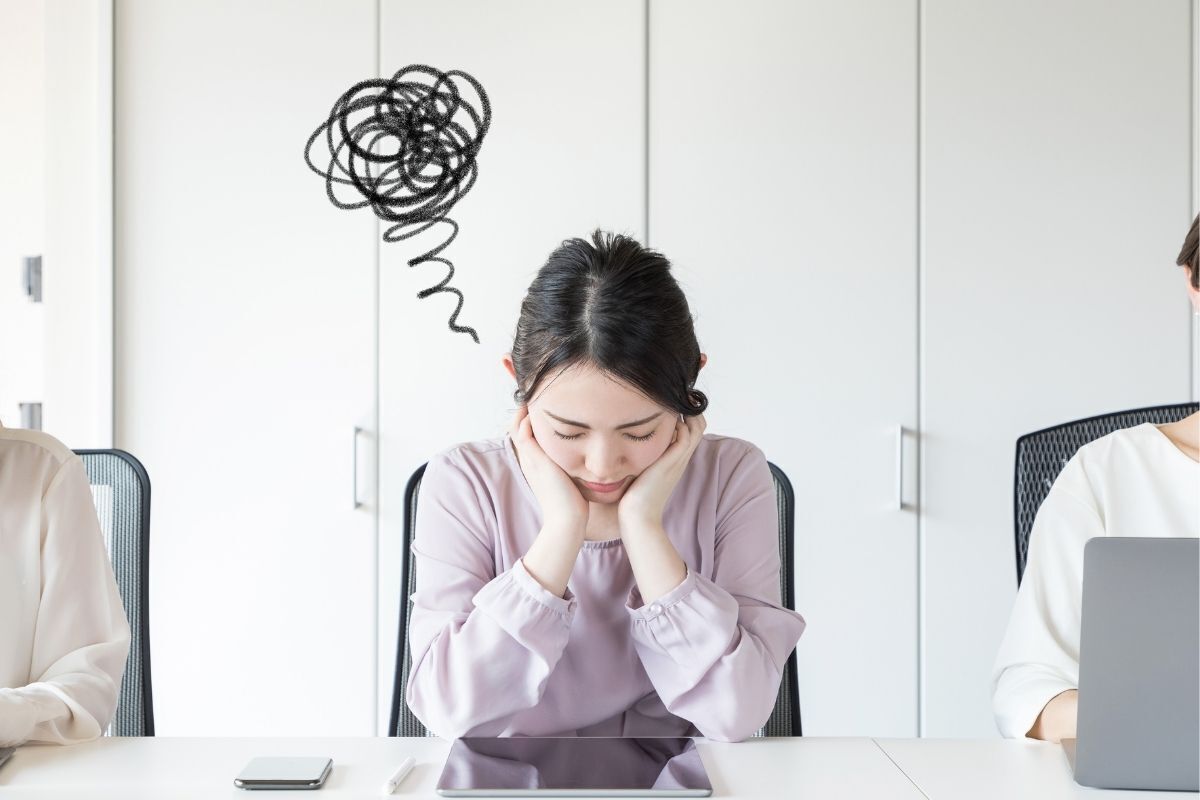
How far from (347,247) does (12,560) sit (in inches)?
50.3

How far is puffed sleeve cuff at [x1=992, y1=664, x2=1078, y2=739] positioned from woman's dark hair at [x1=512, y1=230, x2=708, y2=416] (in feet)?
1.61

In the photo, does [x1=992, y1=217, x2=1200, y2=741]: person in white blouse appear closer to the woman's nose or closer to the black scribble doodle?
the woman's nose

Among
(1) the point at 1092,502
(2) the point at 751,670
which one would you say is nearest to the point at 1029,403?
(1) the point at 1092,502

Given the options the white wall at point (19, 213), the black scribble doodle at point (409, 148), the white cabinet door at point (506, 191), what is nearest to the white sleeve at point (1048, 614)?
the white cabinet door at point (506, 191)

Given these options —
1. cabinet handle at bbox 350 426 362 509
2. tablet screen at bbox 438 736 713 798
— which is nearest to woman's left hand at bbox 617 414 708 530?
tablet screen at bbox 438 736 713 798

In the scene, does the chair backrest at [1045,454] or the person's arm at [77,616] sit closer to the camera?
the person's arm at [77,616]

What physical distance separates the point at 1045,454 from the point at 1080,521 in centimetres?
23

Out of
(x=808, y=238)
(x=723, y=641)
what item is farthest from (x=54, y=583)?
(x=808, y=238)

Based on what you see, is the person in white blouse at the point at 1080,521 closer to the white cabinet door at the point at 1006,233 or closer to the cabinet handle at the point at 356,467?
the white cabinet door at the point at 1006,233

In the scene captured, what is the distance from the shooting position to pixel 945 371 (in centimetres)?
250

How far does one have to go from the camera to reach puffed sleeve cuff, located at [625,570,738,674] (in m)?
1.25

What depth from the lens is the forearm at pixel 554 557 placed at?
128cm

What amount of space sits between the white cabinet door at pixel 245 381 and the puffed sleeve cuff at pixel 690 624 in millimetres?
1365

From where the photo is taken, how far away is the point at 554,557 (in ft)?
4.20
